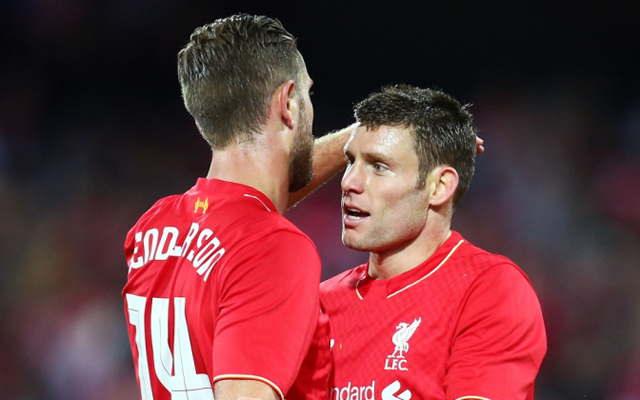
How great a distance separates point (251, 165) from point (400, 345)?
0.74 meters

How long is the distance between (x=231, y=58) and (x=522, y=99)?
5174mm

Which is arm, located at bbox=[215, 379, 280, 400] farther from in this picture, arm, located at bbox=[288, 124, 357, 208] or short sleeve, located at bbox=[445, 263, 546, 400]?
arm, located at bbox=[288, 124, 357, 208]

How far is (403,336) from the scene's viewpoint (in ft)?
7.31

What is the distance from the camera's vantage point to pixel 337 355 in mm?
2359

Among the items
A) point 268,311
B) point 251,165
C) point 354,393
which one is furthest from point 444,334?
point 251,165

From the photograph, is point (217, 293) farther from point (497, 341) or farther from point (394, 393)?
point (497, 341)

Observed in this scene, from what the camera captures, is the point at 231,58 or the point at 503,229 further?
the point at 503,229

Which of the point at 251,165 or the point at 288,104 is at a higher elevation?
the point at 288,104

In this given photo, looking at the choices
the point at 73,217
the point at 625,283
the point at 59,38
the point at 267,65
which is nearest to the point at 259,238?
the point at 267,65

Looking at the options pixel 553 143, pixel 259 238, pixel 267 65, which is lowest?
pixel 553 143

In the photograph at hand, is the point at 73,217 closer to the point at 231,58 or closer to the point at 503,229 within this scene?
the point at 503,229

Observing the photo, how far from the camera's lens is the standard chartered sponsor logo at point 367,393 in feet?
7.04

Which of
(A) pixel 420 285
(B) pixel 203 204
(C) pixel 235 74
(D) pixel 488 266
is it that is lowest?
(A) pixel 420 285

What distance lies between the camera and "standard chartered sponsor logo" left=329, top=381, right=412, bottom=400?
2.14 metres
